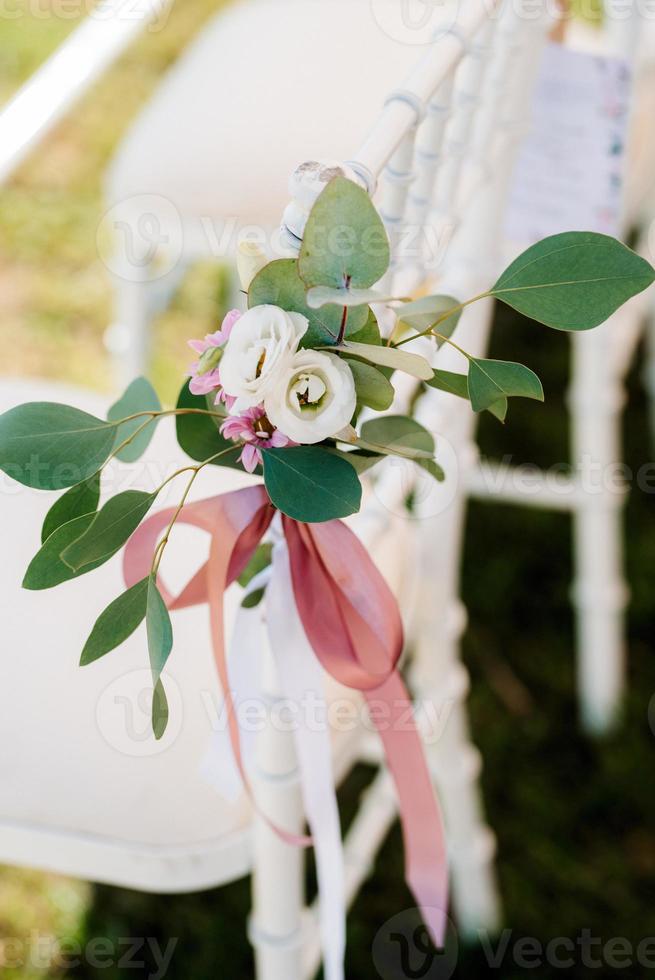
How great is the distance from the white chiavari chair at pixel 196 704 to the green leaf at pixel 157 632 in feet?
0.54

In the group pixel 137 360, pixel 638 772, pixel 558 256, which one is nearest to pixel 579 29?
pixel 137 360

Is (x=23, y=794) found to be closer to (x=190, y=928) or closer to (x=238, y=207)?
(x=190, y=928)

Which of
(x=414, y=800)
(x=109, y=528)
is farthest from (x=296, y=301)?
(x=414, y=800)

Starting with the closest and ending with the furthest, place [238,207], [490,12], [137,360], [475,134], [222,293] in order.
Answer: [490,12]
[475,134]
[238,207]
[137,360]
[222,293]

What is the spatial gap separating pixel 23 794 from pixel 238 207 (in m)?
0.76

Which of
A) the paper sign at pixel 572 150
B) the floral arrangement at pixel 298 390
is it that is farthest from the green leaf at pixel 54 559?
the paper sign at pixel 572 150

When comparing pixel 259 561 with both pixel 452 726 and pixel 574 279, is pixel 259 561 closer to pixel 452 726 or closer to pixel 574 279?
pixel 574 279

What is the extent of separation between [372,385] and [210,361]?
8 centimetres

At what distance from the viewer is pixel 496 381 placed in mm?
484

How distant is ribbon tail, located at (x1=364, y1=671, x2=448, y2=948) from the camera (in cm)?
66

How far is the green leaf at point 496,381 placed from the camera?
0.48 m

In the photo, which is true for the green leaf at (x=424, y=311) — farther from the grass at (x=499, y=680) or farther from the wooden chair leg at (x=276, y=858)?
the grass at (x=499, y=680)

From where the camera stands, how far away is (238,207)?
48.5 inches

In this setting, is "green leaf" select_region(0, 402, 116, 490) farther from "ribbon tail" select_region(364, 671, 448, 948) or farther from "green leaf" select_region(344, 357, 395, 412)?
"ribbon tail" select_region(364, 671, 448, 948)
